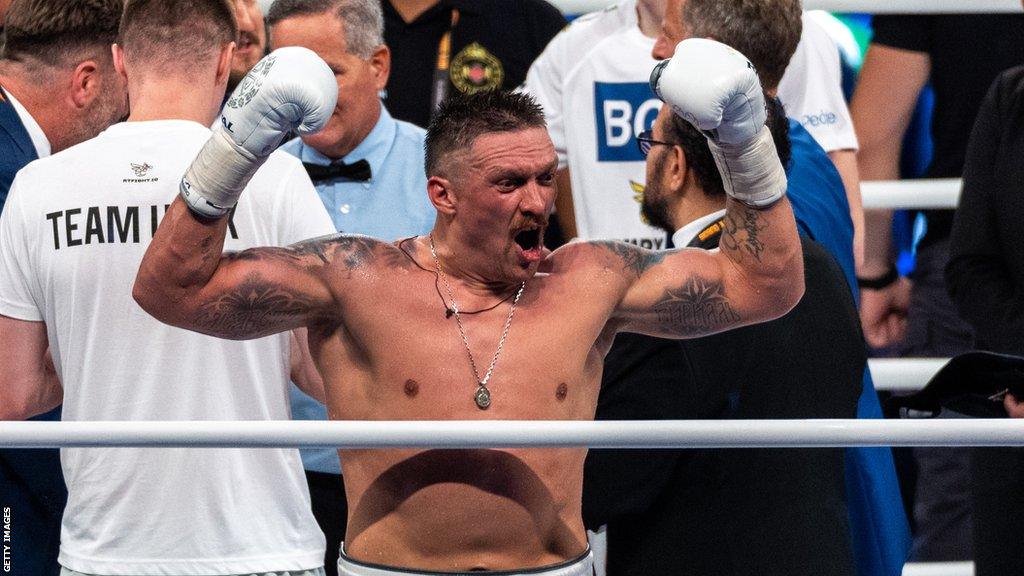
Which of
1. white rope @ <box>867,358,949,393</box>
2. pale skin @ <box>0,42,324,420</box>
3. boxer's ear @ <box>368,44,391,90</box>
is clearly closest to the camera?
pale skin @ <box>0,42,324,420</box>

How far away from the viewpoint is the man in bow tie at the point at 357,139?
3.29 m

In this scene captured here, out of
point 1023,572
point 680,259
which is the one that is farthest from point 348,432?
point 1023,572

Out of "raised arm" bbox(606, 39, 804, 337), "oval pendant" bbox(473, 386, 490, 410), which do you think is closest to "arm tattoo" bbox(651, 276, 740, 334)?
"raised arm" bbox(606, 39, 804, 337)

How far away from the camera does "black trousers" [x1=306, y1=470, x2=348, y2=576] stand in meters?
3.18

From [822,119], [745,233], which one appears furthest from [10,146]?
[822,119]

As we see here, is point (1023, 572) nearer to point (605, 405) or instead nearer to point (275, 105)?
point (605, 405)

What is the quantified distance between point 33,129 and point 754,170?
1.52 metres

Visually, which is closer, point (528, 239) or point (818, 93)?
point (528, 239)

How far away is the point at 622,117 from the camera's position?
12.4ft

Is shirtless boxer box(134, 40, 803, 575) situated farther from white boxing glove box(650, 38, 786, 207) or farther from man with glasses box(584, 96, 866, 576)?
man with glasses box(584, 96, 866, 576)

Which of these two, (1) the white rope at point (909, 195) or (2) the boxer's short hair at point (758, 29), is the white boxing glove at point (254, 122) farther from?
(1) the white rope at point (909, 195)

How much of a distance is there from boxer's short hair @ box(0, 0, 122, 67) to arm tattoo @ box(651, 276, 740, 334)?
1307 millimetres

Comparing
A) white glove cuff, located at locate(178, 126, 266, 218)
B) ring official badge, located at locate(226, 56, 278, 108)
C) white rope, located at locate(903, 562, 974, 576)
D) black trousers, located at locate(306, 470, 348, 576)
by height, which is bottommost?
white rope, located at locate(903, 562, 974, 576)

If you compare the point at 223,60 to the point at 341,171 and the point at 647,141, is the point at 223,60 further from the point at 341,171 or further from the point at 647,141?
the point at 647,141
